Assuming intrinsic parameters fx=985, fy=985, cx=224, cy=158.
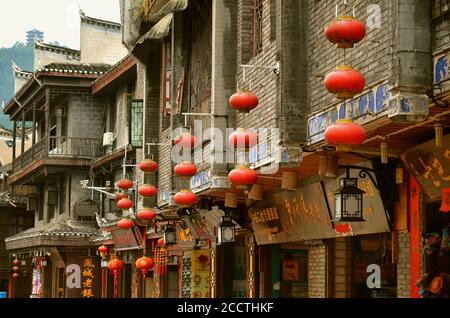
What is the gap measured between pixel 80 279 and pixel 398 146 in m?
26.3

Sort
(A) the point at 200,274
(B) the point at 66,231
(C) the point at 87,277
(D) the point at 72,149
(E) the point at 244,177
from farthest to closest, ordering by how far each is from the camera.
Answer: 1. (D) the point at 72,149
2. (C) the point at 87,277
3. (B) the point at 66,231
4. (A) the point at 200,274
5. (E) the point at 244,177

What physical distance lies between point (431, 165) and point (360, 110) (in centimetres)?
133

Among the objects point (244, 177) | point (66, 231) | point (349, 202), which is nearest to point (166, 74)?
point (244, 177)

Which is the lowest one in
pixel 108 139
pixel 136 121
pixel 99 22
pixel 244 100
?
pixel 244 100

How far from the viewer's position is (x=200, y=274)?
84.0 ft

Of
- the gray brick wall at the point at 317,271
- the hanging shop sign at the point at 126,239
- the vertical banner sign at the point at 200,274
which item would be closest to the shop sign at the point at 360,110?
the gray brick wall at the point at 317,271

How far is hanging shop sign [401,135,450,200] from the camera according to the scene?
12.5 m

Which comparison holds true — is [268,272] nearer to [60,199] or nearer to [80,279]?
[80,279]

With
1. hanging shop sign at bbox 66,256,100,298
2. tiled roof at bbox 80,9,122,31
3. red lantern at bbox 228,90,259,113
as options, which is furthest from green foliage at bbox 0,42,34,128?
red lantern at bbox 228,90,259,113

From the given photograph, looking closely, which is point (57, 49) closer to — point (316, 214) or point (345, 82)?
point (316, 214)

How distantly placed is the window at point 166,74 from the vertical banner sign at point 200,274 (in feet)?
12.6

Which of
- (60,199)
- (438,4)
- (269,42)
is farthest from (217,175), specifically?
(60,199)

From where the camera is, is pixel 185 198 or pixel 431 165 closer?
pixel 431 165

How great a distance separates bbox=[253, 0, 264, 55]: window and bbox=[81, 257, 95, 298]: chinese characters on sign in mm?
21031
